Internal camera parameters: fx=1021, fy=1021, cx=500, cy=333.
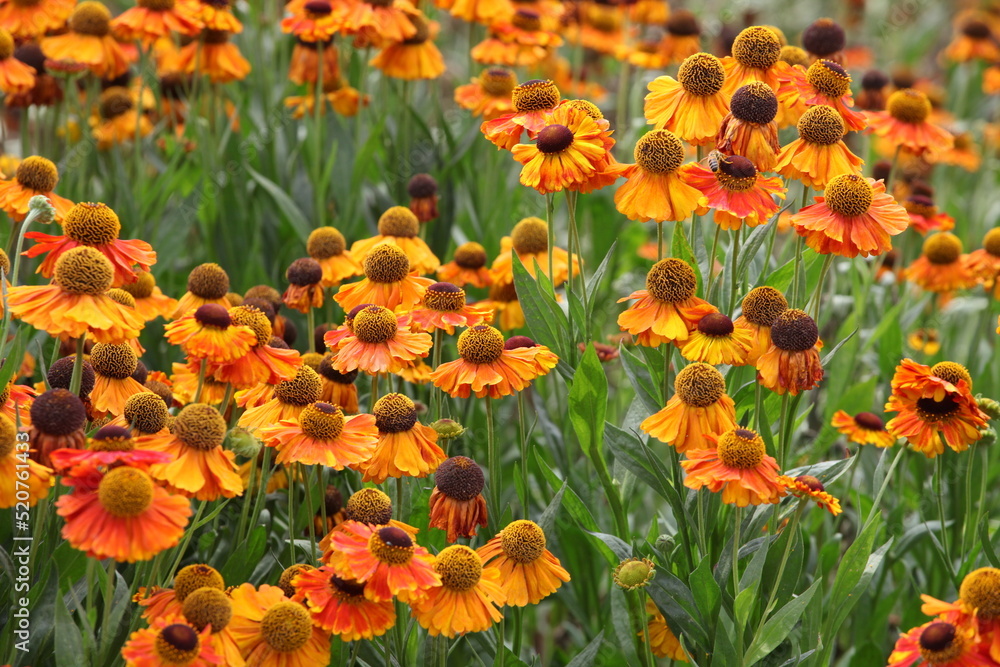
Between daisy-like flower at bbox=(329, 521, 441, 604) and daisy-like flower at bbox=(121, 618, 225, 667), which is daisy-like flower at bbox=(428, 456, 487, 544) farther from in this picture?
daisy-like flower at bbox=(121, 618, 225, 667)

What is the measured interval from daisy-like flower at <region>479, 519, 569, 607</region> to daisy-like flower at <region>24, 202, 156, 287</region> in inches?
28.1

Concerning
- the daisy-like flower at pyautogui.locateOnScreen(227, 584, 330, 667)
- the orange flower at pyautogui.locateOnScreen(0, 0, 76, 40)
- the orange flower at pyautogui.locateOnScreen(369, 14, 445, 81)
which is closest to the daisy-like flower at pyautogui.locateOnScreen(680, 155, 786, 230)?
the daisy-like flower at pyautogui.locateOnScreen(227, 584, 330, 667)

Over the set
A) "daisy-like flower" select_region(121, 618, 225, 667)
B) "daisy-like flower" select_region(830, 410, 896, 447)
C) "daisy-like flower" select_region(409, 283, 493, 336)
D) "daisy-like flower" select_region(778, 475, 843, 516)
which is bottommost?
"daisy-like flower" select_region(830, 410, 896, 447)

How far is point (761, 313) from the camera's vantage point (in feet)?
5.50

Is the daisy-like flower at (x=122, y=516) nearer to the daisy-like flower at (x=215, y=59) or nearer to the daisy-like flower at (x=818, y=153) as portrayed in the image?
the daisy-like flower at (x=818, y=153)

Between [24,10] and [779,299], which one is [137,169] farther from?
[779,299]

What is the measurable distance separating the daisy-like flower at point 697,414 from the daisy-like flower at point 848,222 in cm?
30

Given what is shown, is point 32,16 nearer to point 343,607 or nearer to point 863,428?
point 343,607

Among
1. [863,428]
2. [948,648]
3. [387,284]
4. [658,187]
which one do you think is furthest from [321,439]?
[863,428]

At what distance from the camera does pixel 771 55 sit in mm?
1911

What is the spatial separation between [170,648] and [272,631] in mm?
156

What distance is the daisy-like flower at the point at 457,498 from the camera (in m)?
1.60

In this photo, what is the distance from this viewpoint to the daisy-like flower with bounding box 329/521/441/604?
135 centimetres

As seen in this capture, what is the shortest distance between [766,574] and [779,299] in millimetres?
500
